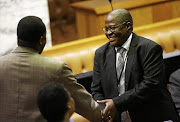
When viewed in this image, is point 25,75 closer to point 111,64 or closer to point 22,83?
point 22,83

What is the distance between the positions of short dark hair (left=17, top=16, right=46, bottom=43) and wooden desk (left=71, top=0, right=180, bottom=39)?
101 inches

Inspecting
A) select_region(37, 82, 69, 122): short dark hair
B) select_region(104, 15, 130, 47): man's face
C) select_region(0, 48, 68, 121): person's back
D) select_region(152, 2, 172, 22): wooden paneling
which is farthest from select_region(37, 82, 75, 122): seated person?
select_region(152, 2, 172, 22): wooden paneling

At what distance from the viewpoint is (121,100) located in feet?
9.22

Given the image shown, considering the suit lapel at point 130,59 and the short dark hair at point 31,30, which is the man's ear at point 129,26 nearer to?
the suit lapel at point 130,59

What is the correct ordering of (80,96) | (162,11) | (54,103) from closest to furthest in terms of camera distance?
(54,103)
(80,96)
(162,11)

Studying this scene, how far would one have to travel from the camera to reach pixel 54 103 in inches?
73.5

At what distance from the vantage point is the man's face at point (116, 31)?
282 cm

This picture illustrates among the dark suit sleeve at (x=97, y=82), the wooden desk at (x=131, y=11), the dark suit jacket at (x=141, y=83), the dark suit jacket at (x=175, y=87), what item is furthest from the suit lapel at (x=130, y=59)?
the wooden desk at (x=131, y=11)

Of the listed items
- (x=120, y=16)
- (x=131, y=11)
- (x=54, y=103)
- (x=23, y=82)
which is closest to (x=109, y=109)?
(x=120, y=16)

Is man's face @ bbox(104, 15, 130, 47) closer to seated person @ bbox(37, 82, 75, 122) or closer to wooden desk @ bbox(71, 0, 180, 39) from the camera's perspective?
seated person @ bbox(37, 82, 75, 122)

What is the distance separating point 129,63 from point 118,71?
14 centimetres

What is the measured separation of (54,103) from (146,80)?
1089 mm

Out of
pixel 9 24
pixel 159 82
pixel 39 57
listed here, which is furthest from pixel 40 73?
pixel 9 24

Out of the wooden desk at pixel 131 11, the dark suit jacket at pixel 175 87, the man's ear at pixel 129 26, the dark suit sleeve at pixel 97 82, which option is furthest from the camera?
the wooden desk at pixel 131 11
